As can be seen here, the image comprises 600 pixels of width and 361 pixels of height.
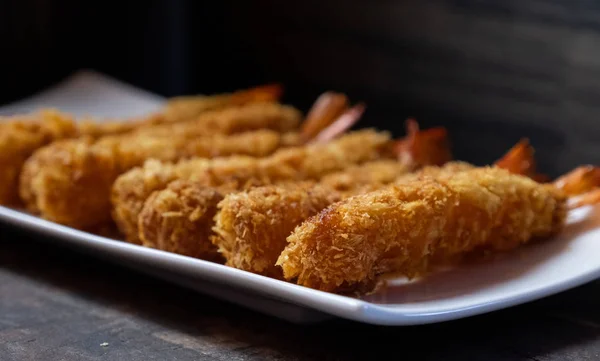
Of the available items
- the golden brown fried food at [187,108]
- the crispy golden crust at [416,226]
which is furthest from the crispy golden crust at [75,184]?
the crispy golden crust at [416,226]

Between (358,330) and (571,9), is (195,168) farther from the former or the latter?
(571,9)

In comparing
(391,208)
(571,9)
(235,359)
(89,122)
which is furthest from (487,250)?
(571,9)

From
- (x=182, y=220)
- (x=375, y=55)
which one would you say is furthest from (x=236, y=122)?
(x=375, y=55)

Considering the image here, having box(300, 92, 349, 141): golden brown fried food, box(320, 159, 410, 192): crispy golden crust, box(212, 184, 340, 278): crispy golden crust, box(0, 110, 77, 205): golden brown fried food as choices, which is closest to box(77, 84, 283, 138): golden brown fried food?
box(0, 110, 77, 205): golden brown fried food

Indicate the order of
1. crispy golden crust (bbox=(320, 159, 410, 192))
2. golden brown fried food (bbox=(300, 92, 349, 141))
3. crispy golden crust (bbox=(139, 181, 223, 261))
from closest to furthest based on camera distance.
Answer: crispy golden crust (bbox=(139, 181, 223, 261)) → crispy golden crust (bbox=(320, 159, 410, 192)) → golden brown fried food (bbox=(300, 92, 349, 141))

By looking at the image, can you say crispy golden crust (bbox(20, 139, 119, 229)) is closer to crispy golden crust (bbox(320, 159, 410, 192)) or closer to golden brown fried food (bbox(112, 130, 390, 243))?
golden brown fried food (bbox(112, 130, 390, 243))

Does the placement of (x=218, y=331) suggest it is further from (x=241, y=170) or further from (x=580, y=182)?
(x=580, y=182)

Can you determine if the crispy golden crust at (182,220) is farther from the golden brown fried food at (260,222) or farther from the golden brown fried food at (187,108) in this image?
the golden brown fried food at (187,108)
